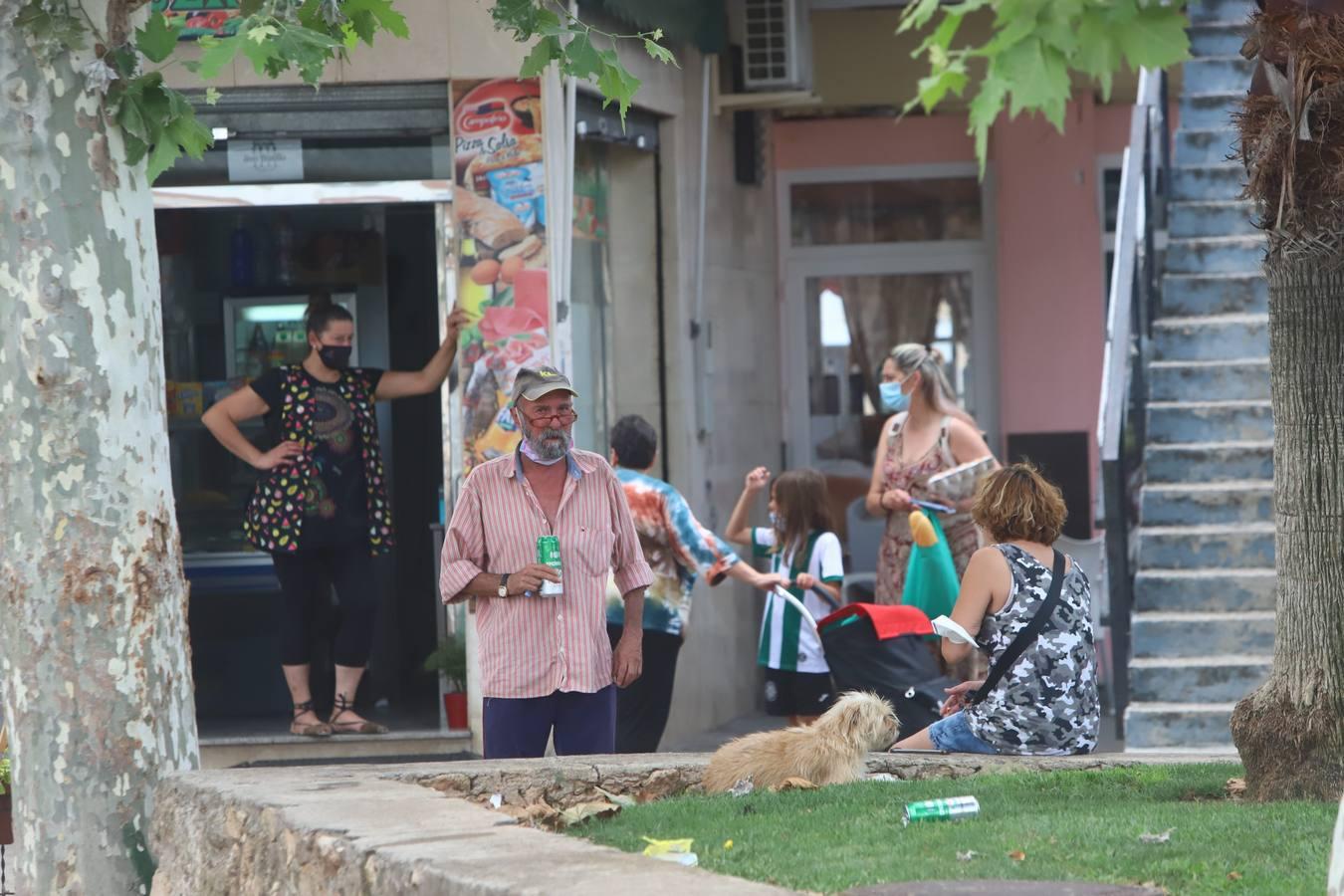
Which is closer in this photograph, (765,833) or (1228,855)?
(1228,855)

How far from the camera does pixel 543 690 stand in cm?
675

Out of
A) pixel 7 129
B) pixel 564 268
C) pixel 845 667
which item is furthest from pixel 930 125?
pixel 7 129

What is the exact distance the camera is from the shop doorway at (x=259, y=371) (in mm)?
10602

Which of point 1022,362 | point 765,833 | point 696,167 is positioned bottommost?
point 765,833

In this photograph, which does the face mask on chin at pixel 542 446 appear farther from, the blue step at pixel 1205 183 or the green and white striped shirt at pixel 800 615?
the blue step at pixel 1205 183

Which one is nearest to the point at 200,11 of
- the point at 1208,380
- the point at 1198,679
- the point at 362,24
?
the point at 362,24

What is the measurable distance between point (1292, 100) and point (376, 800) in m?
3.07

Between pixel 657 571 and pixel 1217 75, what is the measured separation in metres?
5.07

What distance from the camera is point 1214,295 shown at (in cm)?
1015

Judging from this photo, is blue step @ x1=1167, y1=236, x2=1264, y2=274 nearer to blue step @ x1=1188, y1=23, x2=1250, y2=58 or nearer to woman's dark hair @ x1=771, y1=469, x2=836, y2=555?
blue step @ x1=1188, y1=23, x2=1250, y2=58

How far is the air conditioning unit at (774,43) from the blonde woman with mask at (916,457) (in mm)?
2520

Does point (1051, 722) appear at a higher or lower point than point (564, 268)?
lower

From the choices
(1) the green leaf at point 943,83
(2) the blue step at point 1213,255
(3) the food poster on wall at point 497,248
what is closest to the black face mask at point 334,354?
(3) the food poster on wall at point 497,248

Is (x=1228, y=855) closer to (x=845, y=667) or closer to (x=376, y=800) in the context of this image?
(x=376, y=800)
